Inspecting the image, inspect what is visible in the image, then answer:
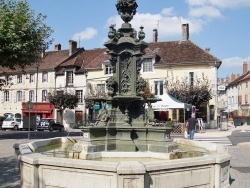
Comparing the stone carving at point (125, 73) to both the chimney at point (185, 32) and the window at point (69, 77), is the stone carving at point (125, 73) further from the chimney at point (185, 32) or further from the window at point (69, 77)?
the window at point (69, 77)

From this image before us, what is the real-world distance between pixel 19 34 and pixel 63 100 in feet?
70.8

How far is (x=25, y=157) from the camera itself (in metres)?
7.79

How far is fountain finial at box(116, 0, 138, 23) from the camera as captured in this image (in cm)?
1112

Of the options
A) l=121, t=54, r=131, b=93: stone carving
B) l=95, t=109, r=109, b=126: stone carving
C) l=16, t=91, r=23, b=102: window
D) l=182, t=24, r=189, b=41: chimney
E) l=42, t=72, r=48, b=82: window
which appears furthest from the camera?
l=16, t=91, r=23, b=102: window

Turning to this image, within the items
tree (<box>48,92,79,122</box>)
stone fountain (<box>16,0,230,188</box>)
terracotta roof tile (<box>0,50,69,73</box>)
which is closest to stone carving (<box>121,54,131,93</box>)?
stone fountain (<box>16,0,230,188</box>)

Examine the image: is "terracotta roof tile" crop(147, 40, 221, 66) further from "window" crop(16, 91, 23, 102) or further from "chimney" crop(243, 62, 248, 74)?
"chimney" crop(243, 62, 248, 74)

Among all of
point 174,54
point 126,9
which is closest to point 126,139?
point 126,9

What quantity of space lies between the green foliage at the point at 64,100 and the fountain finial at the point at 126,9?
33.3 m

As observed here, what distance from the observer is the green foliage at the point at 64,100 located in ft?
144

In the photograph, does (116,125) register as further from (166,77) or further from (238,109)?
(238,109)

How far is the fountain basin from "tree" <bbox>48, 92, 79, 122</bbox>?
3602 centimetres

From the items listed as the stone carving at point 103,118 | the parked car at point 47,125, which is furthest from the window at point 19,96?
the stone carving at point 103,118

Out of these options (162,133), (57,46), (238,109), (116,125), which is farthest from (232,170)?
(238,109)

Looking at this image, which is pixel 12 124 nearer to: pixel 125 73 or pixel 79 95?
pixel 79 95
